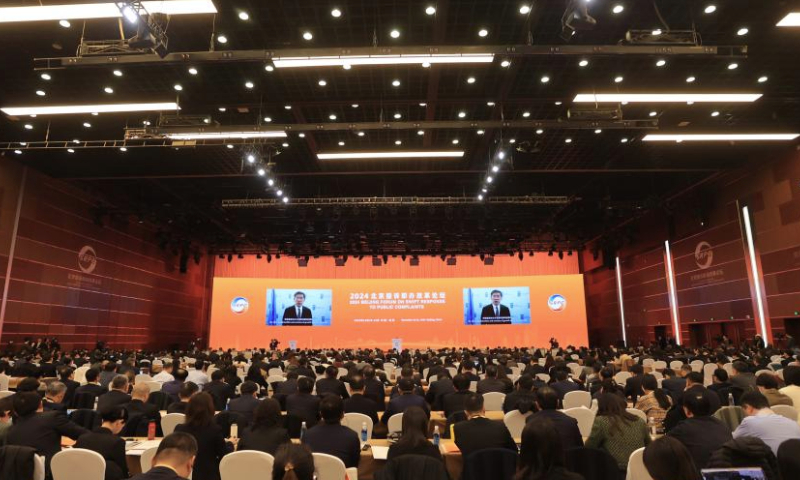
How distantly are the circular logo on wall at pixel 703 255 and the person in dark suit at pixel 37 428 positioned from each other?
20.0 m

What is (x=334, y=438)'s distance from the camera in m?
4.04

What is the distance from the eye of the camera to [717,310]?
17.9 meters

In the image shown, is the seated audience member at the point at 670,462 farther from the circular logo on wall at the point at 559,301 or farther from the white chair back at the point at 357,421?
the circular logo on wall at the point at 559,301

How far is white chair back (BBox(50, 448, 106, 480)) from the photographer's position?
11.6 ft

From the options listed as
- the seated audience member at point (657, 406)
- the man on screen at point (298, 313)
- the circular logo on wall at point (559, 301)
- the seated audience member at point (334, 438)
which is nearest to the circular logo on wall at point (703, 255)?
the circular logo on wall at point (559, 301)

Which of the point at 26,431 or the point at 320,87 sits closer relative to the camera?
the point at 26,431

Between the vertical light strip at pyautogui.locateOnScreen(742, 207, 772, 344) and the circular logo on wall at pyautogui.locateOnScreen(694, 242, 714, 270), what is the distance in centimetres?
188

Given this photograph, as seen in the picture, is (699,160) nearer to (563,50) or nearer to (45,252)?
(563,50)

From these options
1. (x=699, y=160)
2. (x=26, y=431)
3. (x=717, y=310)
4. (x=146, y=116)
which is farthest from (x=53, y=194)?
(x=717, y=310)

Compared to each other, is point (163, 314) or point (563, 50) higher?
point (563, 50)

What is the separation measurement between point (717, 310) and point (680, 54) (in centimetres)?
1280

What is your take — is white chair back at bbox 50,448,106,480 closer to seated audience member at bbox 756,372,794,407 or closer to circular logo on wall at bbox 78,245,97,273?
Answer: seated audience member at bbox 756,372,794,407

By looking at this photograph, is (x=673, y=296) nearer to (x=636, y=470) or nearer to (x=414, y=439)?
(x=636, y=470)

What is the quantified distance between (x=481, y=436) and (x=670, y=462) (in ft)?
6.22
